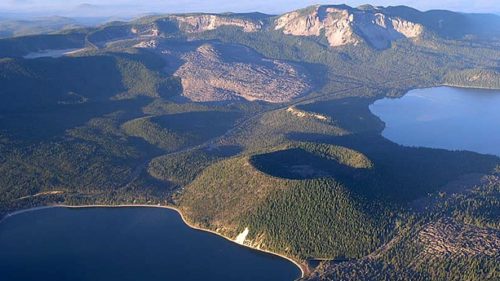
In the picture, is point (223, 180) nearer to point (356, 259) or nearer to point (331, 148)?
point (331, 148)

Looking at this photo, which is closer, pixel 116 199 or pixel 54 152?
pixel 116 199

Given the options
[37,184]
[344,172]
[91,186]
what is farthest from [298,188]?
[37,184]

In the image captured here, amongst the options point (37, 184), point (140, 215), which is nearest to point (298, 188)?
point (140, 215)

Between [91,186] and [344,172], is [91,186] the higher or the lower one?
the lower one

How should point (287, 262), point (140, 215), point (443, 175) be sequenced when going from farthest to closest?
point (443, 175)
point (140, 215)
point (287, 262)

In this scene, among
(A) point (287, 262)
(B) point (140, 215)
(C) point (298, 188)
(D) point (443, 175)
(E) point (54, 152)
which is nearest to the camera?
(A) point (287, 262)

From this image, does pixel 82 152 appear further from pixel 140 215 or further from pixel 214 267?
pixel 214 267
